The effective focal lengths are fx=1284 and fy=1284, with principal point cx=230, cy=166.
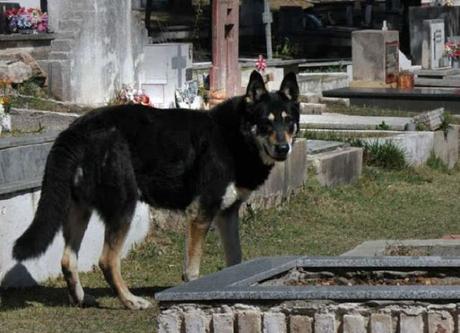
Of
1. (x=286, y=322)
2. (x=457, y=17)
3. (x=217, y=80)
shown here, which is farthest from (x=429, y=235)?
(x=457, y=17)

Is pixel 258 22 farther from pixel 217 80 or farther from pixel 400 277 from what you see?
pixel 400 277

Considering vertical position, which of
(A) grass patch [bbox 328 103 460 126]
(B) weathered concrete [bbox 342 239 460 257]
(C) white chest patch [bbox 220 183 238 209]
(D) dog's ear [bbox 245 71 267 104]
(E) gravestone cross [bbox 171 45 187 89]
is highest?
(D) dog's ear [bbox 245 71 267 104]

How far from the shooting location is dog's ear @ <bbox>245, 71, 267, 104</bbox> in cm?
881

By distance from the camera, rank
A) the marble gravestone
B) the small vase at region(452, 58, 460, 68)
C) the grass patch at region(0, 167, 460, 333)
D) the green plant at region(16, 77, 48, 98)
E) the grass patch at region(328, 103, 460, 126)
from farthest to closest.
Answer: the small vase at region(452, 58, 460, 68) → the marble gravestone → the grass patch at region(328, 103, 460, 126) → the green plant at region(16, 77, 48, 98) → the grass patch at region(0, 167, 460, 333)

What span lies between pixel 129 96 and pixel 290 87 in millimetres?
7172

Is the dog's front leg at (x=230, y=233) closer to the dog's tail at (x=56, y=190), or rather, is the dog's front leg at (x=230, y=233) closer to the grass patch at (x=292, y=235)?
the grass patch at (x=292, y=235)

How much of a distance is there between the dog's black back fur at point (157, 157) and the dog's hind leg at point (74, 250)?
0.44ft

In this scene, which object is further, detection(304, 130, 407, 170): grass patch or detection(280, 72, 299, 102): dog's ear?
detection(304, 130, 407, 170): grass patch

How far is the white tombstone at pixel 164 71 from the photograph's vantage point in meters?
17.2

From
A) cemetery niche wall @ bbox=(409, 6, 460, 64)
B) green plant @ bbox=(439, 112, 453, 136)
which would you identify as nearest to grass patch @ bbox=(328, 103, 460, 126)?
green plant @ bbox=(439, 112, 453, 136)

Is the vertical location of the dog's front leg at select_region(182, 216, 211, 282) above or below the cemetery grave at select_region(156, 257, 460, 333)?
below

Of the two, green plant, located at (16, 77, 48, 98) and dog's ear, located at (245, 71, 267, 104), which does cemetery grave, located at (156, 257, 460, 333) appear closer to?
dog's ear, located at (245, 71, 267, 104)

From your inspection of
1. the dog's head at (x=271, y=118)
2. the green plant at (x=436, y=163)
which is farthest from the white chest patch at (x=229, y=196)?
the green plant at (x=436, y=163)

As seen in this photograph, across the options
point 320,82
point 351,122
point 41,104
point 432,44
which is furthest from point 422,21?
point 41,104
